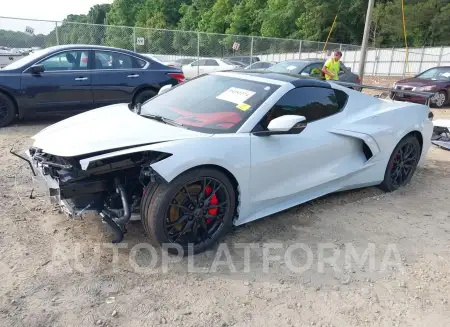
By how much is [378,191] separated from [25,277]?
3816 mm

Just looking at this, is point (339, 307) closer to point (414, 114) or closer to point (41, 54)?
point (414, 114)

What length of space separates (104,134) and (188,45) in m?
15.1

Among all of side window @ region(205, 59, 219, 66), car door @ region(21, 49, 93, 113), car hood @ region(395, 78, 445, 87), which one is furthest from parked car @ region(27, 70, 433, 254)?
side window @ region(205, 59, 219, 66)

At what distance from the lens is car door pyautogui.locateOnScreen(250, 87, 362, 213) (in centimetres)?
331

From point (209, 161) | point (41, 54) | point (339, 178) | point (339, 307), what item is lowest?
point (339, 307)

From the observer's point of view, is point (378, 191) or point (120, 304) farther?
point (378, 191)

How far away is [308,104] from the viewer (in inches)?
149

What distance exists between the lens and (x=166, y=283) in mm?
2764

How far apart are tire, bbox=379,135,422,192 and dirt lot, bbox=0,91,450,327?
0.65 metres

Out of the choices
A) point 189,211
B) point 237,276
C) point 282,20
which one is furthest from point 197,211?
point 282,20

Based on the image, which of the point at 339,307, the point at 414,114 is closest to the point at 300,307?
the point at 339,307

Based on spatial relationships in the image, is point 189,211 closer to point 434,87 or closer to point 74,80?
point 74,80

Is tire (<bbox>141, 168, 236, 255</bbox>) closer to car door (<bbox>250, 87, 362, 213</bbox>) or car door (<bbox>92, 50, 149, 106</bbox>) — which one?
car door (<bbox>250, 87, 362, 213</bbox>)

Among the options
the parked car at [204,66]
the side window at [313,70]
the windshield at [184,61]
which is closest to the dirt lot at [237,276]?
the side window at [313,70]
